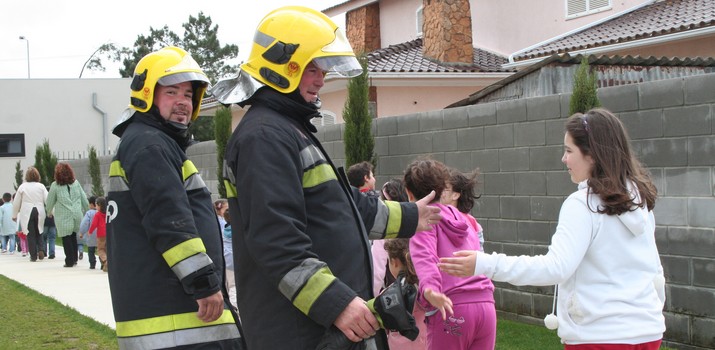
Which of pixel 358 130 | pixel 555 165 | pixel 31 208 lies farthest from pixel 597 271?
pixel 31 208

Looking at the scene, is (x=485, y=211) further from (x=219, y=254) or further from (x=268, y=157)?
(x=268, y=157)

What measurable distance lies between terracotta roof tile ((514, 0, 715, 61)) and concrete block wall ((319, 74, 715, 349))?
215 inches

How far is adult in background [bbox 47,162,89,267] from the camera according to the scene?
1578 cm

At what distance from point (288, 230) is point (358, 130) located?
8.58 metres

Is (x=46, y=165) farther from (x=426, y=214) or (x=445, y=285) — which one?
(x=426, y=214)

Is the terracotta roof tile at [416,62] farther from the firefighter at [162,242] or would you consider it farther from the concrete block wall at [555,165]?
the firefighter at [162,242]

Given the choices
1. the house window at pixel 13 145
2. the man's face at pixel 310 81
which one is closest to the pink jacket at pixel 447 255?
the man's face at pixel 310 81

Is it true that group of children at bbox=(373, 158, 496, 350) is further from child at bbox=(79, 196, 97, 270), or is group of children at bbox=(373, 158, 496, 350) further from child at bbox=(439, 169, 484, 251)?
child at bbox=(79, 196, 97, 270)

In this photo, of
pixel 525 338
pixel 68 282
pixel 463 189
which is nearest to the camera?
pixel 463 189

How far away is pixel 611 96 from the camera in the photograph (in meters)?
8.44

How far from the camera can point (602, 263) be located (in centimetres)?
391

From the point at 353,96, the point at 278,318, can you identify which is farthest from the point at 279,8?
the point at 353,96

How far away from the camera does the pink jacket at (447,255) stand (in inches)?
213

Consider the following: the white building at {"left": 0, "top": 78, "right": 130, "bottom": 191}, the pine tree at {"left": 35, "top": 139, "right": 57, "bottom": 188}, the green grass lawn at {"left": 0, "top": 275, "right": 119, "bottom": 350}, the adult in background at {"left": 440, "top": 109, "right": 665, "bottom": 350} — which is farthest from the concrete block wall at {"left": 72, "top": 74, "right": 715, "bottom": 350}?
the white building at {"left": 0, "top": 78, "right": 130, "bottom": 191}
